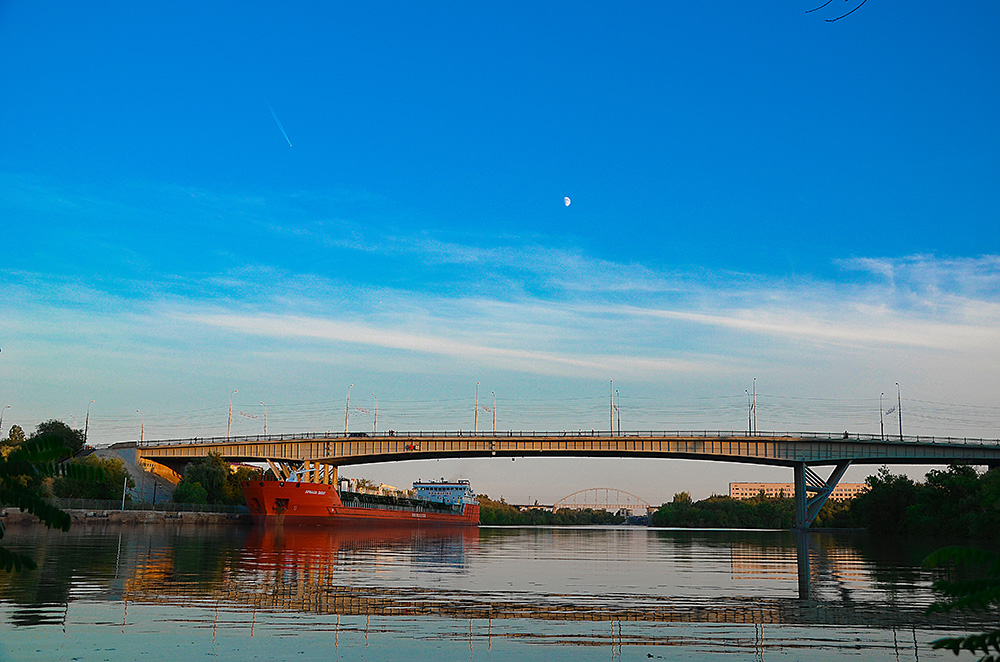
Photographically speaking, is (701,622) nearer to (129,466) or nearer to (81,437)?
(129,466)

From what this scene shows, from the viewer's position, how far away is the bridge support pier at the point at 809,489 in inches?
4150

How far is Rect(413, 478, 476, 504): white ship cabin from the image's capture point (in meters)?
165

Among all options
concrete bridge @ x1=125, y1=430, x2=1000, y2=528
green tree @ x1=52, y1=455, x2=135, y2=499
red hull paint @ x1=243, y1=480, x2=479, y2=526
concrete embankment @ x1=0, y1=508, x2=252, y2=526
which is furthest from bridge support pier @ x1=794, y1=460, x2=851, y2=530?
green tree @ x1=52, y1=455, x2=135, y2=499

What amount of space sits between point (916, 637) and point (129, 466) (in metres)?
119

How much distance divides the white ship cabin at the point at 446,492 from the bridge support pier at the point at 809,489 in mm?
74574

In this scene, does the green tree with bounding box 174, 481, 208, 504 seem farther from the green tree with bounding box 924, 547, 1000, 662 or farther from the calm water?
the green tree with bounding box 924, 547, 1000, 662

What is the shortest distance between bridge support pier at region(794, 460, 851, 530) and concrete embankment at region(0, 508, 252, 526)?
2743 inches

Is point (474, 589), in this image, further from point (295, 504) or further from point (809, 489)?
point (809, 489)

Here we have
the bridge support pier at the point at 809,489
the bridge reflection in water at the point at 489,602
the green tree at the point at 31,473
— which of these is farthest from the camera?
the bridge support pier at the point at 809,489

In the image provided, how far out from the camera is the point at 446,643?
1273 cm

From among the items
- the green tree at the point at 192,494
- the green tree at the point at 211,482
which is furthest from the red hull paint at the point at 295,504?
the green tree at the point at 211,482

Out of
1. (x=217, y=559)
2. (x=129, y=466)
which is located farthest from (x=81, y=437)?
(x=217, y=559)

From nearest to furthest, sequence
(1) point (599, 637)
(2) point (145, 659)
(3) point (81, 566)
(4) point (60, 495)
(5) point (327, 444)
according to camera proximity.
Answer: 1. (2) point (145, 659)
2. (1) point (599, 637)
3. (3) point (81, 566)
4. (4) point (60, 495)
5. (5) point (327, 444)

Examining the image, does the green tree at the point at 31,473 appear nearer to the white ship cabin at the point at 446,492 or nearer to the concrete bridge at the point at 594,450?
the concrete bridge at the point at 594,450
